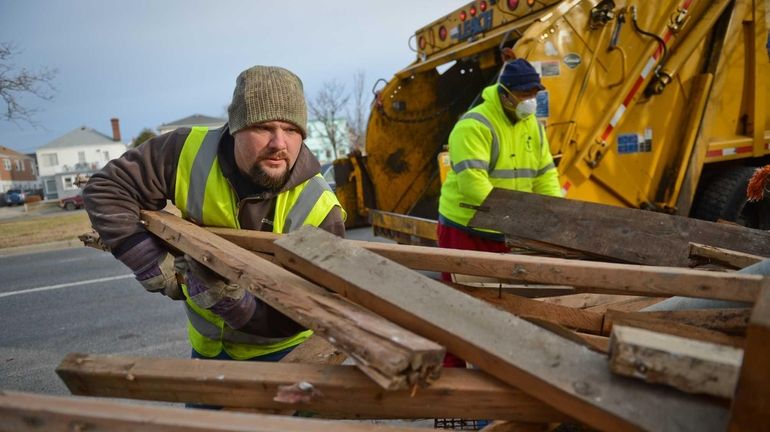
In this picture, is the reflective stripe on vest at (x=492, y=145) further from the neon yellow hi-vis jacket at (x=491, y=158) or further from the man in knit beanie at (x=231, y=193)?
the man in knit beanie at (x=231, y=193)

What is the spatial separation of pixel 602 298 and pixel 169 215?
170 centimetres

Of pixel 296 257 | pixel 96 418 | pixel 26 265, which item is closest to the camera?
pixel 96 418

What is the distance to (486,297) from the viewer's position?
5.43 feet

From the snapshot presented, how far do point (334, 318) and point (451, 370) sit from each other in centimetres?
29

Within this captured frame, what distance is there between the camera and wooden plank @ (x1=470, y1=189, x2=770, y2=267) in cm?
201

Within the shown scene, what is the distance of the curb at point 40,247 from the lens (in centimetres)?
994

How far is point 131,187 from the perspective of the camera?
6.08ft

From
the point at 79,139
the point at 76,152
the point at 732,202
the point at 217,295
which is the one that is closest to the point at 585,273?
the point at 217,295

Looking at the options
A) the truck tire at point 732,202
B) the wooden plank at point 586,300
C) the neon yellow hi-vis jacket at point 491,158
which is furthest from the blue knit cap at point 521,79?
the truck tire at point 732,202

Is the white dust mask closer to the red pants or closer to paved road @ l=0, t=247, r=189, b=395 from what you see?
the red pants

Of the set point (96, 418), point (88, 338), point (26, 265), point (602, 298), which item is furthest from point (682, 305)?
point (26, 265)

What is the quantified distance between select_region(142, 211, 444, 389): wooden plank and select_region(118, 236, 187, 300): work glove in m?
0.17

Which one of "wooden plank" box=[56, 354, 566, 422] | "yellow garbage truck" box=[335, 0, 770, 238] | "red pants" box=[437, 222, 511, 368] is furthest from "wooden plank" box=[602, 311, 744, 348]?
"yellow garbage truck" box=[335, 0, 770, 238]

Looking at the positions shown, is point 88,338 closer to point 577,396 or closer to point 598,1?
point 577,396
